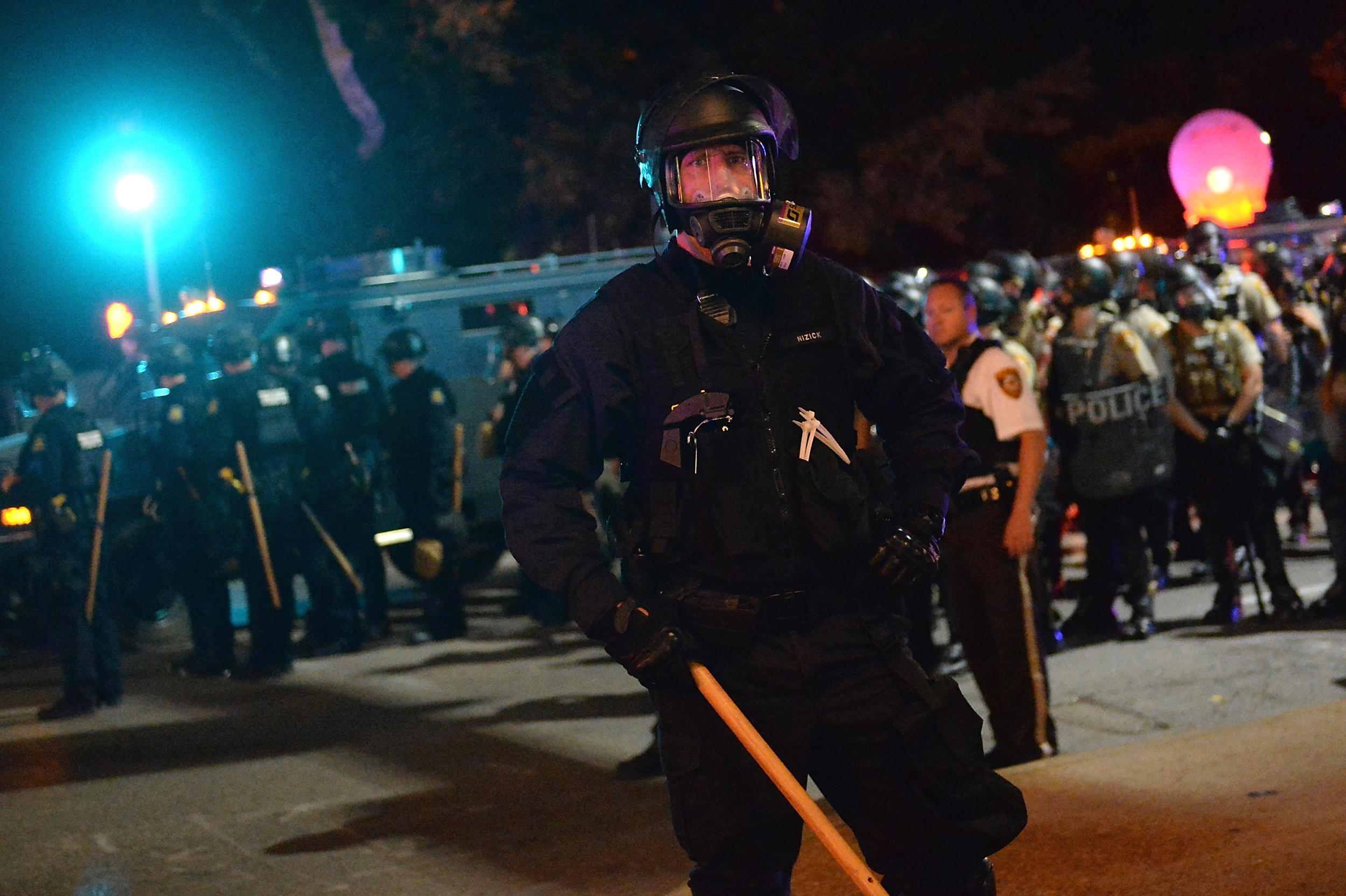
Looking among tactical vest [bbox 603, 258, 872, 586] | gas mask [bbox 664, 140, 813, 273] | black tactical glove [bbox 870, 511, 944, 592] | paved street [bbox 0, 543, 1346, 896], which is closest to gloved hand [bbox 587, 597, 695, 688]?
tactical vest [bbox 603, 258, 872, 586]

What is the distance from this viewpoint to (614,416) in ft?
11.3

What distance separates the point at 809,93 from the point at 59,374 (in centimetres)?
1980

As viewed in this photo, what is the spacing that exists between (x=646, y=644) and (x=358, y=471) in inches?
287

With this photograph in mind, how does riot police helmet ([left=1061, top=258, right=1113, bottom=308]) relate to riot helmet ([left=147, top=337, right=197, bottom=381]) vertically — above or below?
below

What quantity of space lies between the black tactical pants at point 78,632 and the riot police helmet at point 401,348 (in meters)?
2.29

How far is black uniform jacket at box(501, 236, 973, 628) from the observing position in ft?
11.0

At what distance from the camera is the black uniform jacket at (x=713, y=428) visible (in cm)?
336

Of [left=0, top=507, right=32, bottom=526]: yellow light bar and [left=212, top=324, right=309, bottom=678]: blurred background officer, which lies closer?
[left=212, top=324, right=309, bottom=678]: blurred background officer

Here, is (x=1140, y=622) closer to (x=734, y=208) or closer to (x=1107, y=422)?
(x=1107, y=422)

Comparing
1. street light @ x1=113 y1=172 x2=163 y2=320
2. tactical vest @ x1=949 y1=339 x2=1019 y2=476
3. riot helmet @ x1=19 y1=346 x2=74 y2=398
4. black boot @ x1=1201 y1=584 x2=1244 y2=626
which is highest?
street light @ x1=113 y1=172 x2=163 y2=320

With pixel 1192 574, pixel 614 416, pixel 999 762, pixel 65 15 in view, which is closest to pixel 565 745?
pixel 999 762

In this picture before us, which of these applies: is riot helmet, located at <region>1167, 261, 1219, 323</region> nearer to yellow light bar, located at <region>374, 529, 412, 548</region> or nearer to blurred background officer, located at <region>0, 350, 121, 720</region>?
yellow light bar, located at <region>374, 529, 412, 548</region>

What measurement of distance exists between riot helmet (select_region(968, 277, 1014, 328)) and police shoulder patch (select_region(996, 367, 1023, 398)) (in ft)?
4.63

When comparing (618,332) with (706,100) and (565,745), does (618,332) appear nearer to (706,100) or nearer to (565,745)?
(706,100)
